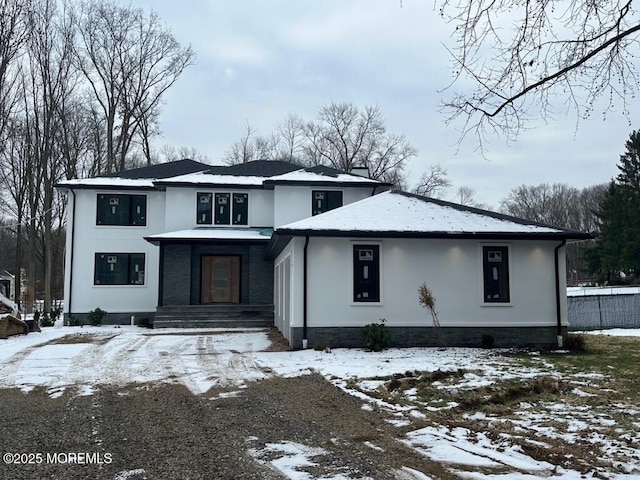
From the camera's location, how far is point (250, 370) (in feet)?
31.4

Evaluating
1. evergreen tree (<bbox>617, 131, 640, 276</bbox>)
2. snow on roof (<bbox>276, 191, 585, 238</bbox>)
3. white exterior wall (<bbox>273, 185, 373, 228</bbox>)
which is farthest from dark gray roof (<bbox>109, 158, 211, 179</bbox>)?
evergreen tree (<bbox>617, 131, 640, 276</bbox>)

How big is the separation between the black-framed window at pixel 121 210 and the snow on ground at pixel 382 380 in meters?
5.66

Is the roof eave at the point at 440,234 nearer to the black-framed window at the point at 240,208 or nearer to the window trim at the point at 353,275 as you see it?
the window trim at the point at 353,275

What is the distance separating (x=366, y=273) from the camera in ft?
41.4

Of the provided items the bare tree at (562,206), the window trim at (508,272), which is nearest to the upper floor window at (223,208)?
the window trim at (508,272)

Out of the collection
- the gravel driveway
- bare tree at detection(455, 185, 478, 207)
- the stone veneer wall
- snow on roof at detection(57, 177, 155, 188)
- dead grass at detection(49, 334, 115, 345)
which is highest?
bare tree at detection(455, 185, 478, 207)

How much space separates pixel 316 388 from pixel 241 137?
3453 centimetres

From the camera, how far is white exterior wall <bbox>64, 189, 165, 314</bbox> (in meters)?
20.2

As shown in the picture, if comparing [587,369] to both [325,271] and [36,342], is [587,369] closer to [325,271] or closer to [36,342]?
[325,271]

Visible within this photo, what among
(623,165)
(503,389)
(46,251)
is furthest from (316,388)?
(623,165)

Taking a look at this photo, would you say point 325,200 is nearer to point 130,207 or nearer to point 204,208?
point 204,208

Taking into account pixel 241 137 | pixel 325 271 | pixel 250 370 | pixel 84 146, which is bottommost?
pixel 250 370

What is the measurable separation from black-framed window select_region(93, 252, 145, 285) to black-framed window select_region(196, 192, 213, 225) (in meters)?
2.83

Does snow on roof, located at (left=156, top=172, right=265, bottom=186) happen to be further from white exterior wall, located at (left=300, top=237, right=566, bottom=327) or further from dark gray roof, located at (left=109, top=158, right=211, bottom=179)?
white exterior wall, located at (left=300, top=237, right=566, bottom=327)
